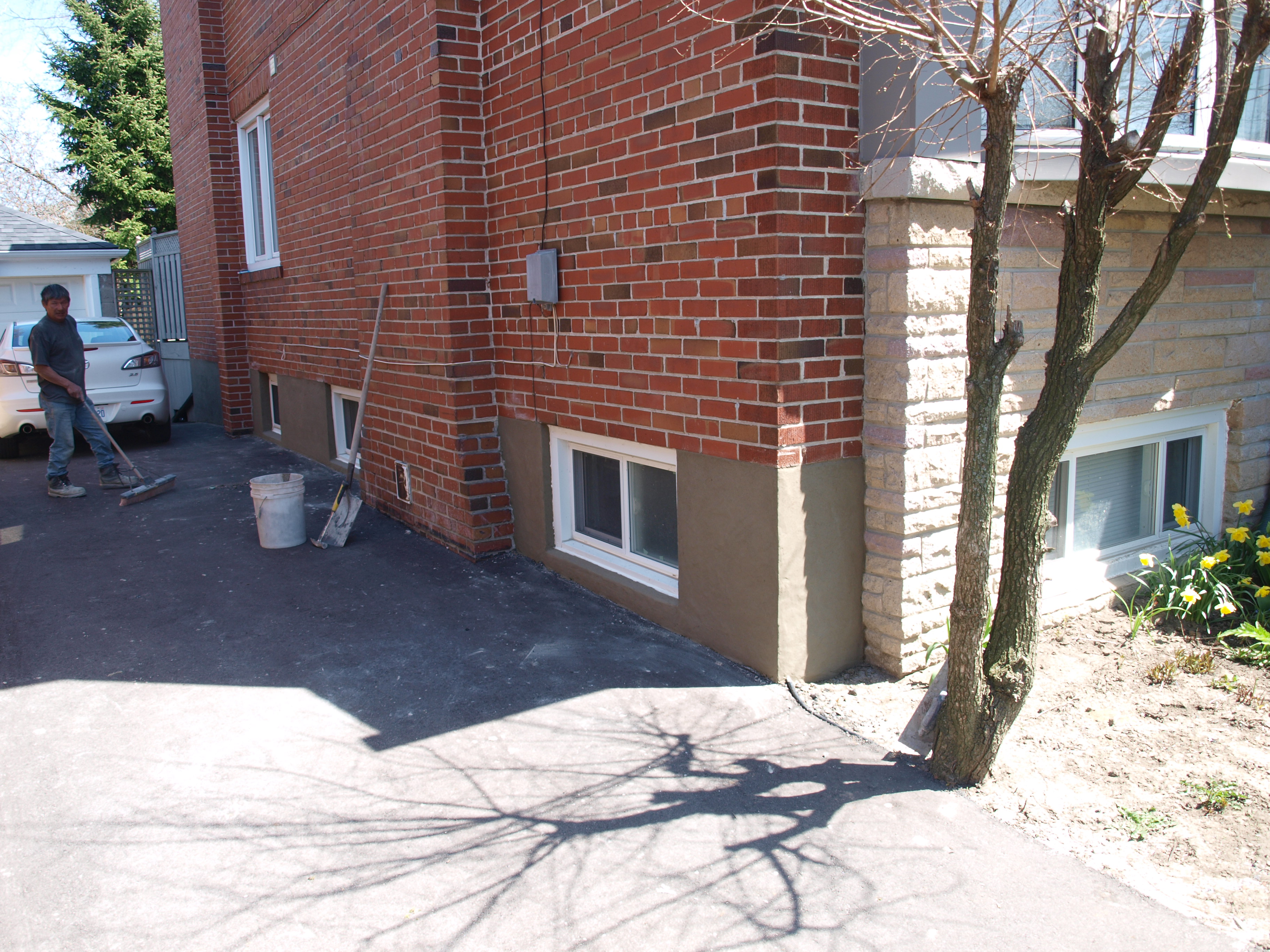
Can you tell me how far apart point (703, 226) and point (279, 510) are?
12.4 feet

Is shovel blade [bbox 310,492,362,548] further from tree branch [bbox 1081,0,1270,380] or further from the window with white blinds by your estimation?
tree branch [bbox 1081,0,1270,380]

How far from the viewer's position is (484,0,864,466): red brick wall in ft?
12.8

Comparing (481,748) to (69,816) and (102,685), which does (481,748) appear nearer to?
(69,816)

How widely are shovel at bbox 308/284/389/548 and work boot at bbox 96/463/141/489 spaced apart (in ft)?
9.92

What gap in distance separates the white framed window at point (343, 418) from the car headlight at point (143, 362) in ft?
11.4

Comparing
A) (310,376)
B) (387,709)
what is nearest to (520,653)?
(387,709)

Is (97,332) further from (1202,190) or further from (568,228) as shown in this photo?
(1202,190)

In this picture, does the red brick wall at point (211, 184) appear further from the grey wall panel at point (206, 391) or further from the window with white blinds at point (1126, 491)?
the window with white blinds at point (1126, 491)

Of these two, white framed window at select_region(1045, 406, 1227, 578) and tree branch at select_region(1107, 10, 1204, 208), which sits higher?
tree branch at select_region(1107, 10, 1204, 208)

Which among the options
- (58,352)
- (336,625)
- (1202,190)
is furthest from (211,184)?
(1202,190)

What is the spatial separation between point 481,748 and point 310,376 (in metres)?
6.73

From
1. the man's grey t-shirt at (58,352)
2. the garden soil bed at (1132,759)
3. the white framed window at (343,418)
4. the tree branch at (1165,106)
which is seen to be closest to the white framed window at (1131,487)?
the garden soil bed at (1132,759)

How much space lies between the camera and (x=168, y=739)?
3830mm

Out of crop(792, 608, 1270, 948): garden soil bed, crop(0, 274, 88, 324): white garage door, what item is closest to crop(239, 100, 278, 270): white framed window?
crop(792, 608, 1270, 948): garden soil bed
